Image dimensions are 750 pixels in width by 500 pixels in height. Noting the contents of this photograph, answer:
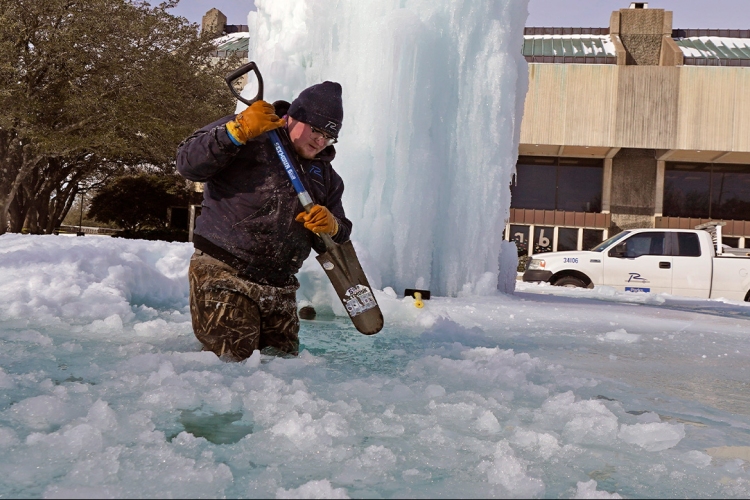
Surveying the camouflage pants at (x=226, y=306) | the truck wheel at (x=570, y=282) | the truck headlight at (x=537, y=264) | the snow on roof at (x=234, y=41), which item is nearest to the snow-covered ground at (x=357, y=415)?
the camouflage pants at (x=226, y=306)

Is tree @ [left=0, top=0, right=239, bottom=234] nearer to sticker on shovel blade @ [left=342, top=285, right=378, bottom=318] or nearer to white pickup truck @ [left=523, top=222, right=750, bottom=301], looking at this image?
white pickup truck @ [left=523, top=222, right=750, bottom=301]

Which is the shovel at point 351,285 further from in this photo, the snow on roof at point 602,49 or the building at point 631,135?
the snow on roof at point 602,49

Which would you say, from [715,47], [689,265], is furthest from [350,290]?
[715,47]

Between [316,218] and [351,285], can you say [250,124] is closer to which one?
[316,218]

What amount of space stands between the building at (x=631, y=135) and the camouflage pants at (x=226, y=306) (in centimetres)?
2360

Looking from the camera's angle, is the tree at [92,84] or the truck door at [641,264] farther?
the tree at [92,84]

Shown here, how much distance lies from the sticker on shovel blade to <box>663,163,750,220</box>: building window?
91.9 feet

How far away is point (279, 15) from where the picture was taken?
890cm

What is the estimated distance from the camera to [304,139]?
3.51 m

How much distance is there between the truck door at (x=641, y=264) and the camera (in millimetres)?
12344

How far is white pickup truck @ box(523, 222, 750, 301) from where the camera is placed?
12234mm

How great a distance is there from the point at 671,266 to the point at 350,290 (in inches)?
404

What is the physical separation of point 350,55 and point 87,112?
10946mm

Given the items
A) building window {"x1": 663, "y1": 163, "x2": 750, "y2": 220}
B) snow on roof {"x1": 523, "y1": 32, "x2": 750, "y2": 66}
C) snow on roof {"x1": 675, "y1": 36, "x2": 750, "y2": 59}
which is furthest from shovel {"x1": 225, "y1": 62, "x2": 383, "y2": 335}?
snow on roof {"x1": 675, "y1": 36, "x2": 750, "y2": 59}
